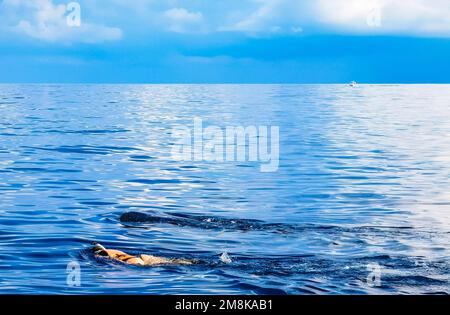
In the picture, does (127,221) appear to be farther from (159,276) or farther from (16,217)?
(159,276)

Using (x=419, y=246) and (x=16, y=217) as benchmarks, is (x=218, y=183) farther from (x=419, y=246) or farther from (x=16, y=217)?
(x=419, y=246)

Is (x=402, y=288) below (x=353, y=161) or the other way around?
below

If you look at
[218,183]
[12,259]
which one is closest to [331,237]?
[12,259]

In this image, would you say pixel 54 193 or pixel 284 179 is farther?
pixel 284 179

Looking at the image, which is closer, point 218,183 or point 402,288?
point 402,288

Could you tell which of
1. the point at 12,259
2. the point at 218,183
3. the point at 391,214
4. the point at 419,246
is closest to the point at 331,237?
the point at 419,246

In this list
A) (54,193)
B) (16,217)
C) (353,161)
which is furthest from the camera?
(353,161)

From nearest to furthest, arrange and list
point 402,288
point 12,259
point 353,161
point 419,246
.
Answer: point 402,288
point 12,259
point 419,246
point 353,161

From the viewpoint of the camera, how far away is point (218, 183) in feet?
100

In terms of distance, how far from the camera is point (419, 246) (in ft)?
63.3

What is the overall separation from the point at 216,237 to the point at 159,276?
4911 millimetres
